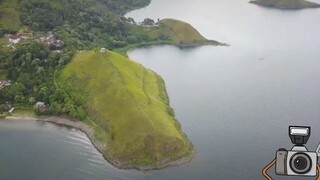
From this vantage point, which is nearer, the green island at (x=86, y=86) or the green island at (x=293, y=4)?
the green island at (x=86, y=86)

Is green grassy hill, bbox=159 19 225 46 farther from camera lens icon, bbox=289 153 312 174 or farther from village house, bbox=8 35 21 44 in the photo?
camera lens icon, bbox=289 153 312 174

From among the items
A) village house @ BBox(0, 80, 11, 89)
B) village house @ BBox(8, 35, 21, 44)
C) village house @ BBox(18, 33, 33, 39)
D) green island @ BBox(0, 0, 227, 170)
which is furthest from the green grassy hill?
village house @ BBox(0, 80, 11, 89)

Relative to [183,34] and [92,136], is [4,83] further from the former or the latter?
[183,34]

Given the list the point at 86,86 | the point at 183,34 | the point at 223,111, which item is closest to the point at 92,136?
the point at 86,86

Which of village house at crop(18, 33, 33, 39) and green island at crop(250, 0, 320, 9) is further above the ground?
green island at crop(250, 0, 320, 9)

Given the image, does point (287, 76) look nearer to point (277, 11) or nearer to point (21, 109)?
point (21, 109)

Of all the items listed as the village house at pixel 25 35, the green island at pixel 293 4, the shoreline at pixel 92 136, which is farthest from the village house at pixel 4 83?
the green island at pixel 293 4

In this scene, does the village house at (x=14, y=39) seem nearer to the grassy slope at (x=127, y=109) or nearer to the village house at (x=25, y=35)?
the village house at (x=25, y=35)
